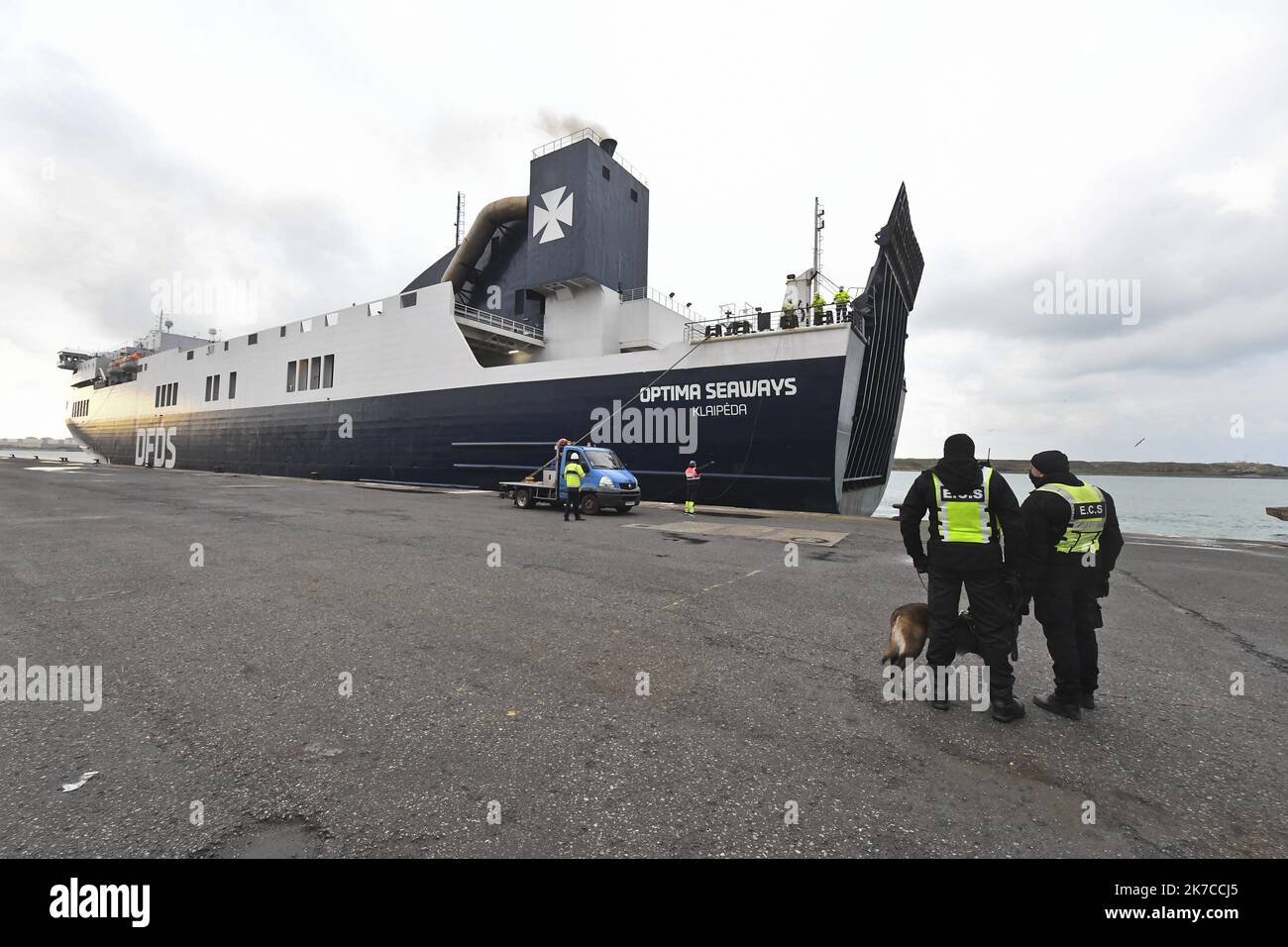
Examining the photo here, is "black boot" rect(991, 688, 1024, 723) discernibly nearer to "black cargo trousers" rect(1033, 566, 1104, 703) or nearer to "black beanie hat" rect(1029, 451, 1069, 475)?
"black cargo trousers" rect(1033, 566, 1104, 703)

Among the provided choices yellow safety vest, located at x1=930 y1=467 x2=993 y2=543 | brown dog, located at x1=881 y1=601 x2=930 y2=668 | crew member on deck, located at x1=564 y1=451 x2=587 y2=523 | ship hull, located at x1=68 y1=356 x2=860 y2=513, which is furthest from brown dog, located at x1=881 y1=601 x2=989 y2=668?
ship hull, located at x1=68 y1=356 x2=860 y2=513

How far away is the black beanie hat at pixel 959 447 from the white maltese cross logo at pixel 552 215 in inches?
687

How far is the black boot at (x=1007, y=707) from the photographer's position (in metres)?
3.09

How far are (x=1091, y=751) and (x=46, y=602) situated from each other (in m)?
7.92

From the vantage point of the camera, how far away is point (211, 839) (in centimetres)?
191

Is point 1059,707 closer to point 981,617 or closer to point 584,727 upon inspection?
point 981,617

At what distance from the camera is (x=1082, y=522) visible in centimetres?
322

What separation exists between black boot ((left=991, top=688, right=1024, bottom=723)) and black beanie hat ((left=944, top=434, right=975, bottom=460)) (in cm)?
142

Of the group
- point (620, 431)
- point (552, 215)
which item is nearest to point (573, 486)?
point (620, 431)

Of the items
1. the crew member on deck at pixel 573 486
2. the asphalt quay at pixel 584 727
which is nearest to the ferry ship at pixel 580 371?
the crew member on deck at pixel 573 486

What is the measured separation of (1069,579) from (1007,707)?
0.87 meters

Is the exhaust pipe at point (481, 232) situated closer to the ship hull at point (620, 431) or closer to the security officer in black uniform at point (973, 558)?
the ship hull at point (620, 431)
